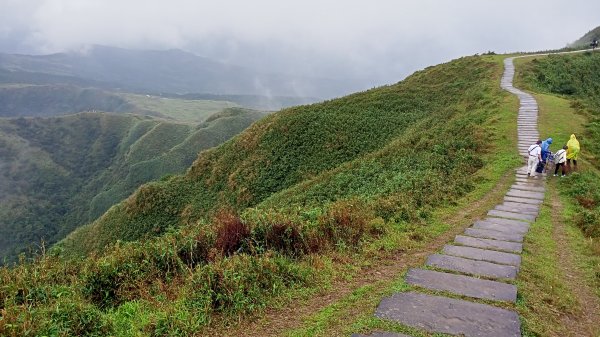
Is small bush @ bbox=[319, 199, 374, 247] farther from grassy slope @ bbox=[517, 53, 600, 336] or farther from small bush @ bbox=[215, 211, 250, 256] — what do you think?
grassy slope @ bbox=[517, 53, 600, 336]

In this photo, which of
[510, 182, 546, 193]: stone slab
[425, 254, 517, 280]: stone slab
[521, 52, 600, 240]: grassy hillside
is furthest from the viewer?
[510, 182, 546, 193]: stone slab

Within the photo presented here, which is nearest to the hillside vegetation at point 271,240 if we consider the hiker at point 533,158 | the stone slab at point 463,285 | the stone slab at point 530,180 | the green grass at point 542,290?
the hiker at point 533,158

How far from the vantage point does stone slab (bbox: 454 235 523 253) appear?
388 inches

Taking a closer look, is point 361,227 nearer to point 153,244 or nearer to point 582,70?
point 153,244

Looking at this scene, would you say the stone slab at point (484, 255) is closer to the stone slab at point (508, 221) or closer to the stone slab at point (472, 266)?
the stone slab at point (472, 266)

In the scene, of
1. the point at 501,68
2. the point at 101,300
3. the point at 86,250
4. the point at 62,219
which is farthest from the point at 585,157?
the point at 62,219

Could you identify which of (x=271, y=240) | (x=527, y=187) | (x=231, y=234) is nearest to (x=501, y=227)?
(x=527, y=187)

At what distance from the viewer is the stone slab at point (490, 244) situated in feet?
32.3

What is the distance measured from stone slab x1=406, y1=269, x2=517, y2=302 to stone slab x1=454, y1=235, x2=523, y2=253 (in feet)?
7.10

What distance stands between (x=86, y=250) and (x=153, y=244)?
118 ft

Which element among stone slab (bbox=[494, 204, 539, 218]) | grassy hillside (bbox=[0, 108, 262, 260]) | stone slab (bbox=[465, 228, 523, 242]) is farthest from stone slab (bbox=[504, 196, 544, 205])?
grassy hillside (bbox=[0, 108, 262, 260])

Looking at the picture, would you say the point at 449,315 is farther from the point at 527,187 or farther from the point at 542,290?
the point at 527,187

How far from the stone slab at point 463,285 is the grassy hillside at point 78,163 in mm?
104638

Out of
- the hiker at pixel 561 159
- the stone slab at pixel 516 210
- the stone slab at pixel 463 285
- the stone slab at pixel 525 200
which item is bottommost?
the stone slab at pixel 463 285
